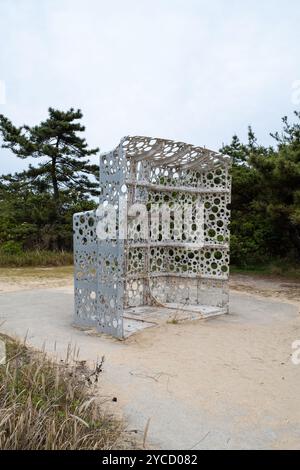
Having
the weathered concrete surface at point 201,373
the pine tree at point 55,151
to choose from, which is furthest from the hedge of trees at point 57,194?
the weathered concrete surface at point 201,373

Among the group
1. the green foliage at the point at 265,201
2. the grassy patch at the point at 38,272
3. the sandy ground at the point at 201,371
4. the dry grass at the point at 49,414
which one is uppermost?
the green foliage at the point at 265,201

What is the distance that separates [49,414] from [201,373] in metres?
1.61

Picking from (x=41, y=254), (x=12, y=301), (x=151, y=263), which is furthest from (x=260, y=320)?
(x=41, y=254)

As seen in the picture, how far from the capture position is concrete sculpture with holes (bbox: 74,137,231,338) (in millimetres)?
5137

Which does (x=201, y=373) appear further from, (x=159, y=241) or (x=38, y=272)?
(x=38, y=272)

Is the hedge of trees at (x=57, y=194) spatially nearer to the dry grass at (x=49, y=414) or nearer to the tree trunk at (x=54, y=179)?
the tree trunk at (x=54, y=179)

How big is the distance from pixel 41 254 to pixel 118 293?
8465 millimetres

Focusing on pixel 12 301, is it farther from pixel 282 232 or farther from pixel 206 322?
pixel 282 232

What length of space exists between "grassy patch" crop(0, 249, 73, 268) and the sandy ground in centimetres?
560

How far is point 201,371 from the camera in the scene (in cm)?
372

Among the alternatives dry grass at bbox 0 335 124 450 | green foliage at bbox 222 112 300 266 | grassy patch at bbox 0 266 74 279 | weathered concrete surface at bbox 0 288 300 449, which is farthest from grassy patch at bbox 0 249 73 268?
dry grass at bbox 0 335 124 450

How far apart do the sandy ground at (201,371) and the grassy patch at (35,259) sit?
18.4ft

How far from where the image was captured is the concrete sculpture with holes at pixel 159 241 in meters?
5.14

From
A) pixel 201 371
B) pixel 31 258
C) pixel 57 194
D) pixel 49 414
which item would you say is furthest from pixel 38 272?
pixel 49 414
